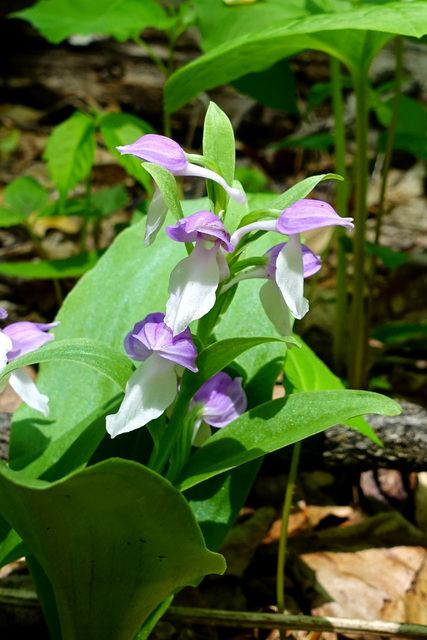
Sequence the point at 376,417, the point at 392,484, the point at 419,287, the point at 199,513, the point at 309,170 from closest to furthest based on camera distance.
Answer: the point at 199,513 → the point at 376,417 → the point at 392,484 → the point at 419,287 → the point at 309,170

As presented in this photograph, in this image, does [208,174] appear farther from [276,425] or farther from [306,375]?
[306,375]

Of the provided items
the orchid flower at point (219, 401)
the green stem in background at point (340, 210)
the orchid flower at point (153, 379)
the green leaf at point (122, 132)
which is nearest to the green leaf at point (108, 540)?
the orchid flower at point (153, 379)

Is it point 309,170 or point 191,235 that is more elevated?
point 309,170

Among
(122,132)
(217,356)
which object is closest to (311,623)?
(217,356)

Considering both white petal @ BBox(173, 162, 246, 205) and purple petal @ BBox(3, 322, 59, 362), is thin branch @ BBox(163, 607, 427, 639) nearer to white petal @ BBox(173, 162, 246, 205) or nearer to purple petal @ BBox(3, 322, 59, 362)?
purple petal @ BBox(3, 322, 59, 362)

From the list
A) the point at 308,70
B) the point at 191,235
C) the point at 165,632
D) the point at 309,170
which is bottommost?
the point at 165,632

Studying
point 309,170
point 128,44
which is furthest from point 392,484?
point 128,44

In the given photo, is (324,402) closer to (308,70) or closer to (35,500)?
(35,500)

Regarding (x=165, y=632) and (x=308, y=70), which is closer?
(x=165, y=632)
